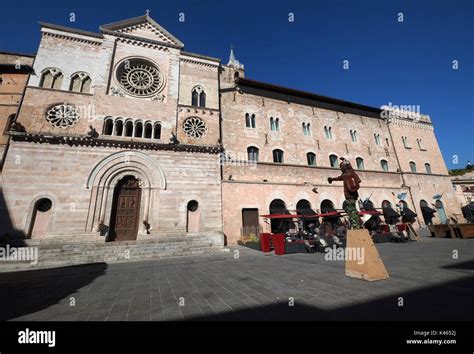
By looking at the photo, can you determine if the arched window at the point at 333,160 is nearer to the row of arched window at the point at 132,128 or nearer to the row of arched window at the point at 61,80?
the row of arched window at the point at 132,128

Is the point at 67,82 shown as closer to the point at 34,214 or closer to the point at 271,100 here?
the point at 34,214

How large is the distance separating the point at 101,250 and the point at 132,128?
9.54 meters

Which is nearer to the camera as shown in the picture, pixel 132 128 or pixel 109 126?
pixel 109 126

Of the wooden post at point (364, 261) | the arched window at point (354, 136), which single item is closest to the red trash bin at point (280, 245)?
the wooden post at point (364, 261)

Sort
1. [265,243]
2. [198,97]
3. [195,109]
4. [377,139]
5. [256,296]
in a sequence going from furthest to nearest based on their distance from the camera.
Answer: [377,139] → [198,97] → [195,109] → [265,243] → [256,296]

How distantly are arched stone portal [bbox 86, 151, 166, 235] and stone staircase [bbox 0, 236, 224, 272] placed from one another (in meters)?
1.53

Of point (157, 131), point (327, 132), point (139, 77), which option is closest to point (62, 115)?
point (157, 131)

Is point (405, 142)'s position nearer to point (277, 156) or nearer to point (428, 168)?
point (428, 168)

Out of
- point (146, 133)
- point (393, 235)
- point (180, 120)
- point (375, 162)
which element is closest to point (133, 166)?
point (146, 133)

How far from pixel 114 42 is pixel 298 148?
19599 millimetres

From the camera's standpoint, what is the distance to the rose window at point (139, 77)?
673 inches

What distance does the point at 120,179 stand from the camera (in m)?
14.6

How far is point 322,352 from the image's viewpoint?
240 centimetres

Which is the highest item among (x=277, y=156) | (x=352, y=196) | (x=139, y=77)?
(x=139, y=77)
